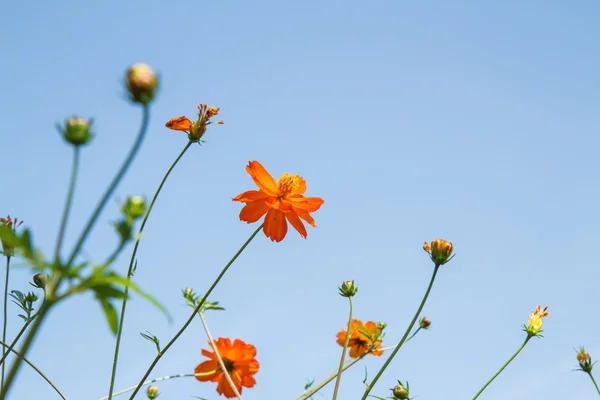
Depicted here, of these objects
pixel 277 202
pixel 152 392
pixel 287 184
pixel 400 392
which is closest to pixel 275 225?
pixel 277 202

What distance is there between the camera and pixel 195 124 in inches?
92.8

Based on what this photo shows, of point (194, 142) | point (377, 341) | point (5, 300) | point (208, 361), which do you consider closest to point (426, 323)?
point (377, 341)

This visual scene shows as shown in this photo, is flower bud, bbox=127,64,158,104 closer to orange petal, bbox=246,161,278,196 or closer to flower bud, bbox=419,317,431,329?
orange petal, bbox=246,161,278,196

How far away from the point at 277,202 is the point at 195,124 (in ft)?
1.69

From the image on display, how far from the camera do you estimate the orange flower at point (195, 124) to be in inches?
92.7

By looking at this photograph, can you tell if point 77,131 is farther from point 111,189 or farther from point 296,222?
point 296,222

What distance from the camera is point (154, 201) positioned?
1938mm

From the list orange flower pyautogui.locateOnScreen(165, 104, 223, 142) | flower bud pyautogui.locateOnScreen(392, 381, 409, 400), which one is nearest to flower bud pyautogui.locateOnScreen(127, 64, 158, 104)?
orange flower pyautogui.locateOnScreen(165, 104, 223, 142)

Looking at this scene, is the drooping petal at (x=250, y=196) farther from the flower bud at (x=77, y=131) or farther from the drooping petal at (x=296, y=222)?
the flower bud at (x=77, y=131)

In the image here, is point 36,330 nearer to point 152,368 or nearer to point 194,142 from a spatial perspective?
point 152,368

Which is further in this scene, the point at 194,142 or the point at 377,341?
the point at 377,341

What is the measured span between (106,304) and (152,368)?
107 cm

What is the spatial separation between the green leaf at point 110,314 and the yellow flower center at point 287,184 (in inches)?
69.8

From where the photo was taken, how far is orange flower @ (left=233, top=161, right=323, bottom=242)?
2.61 metres
